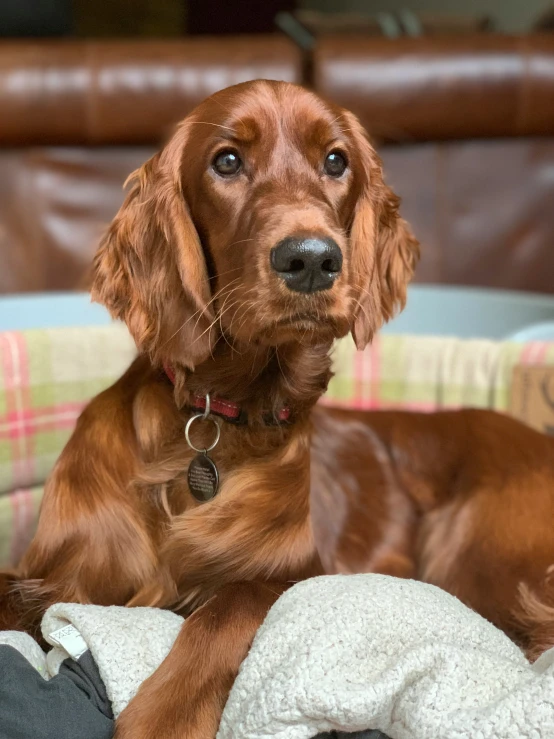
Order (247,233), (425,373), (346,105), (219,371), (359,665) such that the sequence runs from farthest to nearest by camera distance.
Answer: (346,105) → (425,373) → (219,371) → (247,233) → (359,665)

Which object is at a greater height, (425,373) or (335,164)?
(335,164)

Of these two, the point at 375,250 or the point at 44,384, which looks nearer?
the point at 375,250

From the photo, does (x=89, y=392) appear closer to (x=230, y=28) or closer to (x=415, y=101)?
(x=415, y=101)

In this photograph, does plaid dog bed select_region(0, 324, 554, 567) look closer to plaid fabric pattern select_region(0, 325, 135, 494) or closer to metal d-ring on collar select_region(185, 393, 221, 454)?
plaid fabric pattern select_region(0, 325, 135, 494)

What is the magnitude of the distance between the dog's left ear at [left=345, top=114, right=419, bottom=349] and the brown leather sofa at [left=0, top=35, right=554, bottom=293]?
168cm

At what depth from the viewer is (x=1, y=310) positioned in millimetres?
2717

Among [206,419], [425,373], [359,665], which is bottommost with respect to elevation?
[425,373]

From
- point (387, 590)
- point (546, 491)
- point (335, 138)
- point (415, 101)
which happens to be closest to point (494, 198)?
point (415, 101)

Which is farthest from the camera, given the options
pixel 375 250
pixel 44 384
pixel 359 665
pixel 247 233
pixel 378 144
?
pixel 378 144

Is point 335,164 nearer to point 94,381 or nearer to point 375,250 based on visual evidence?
point 375,250

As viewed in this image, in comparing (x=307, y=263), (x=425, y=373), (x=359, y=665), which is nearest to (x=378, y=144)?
(x=425, y=373)

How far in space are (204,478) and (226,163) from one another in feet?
1.74

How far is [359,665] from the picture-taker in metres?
1.21

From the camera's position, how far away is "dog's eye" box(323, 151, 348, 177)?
1.52 meters
